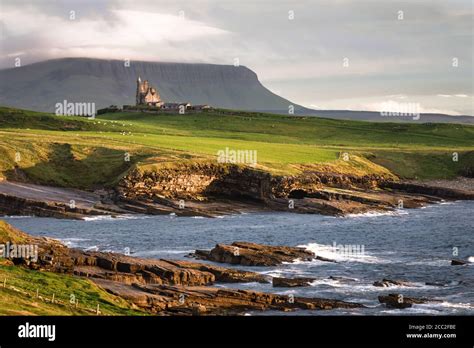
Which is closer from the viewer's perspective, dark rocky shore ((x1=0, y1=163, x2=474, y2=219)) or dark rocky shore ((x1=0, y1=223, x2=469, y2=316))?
dark rocky shore ((x1=0, y1=223, x2=469, y2=316))

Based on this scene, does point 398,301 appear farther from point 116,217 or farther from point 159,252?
point 116,217

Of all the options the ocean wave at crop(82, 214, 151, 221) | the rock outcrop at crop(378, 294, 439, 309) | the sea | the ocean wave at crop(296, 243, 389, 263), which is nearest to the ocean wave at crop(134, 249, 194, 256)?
the sea

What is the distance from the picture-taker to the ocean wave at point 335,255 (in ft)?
301

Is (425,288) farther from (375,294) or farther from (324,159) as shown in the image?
(324,159)

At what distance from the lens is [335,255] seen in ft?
310

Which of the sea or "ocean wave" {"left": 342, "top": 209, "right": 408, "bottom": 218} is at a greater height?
"ocean wave" {"left": 342, "top": 209, "right": 408, "bottom": 218}

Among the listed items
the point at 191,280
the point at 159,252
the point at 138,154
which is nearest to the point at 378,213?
the point at 138,154

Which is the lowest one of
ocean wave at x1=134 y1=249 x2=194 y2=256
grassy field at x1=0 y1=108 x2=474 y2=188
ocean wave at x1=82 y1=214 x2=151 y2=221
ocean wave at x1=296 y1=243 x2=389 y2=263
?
ocean wave at x1=296 y1=243 x2=389 y2=263

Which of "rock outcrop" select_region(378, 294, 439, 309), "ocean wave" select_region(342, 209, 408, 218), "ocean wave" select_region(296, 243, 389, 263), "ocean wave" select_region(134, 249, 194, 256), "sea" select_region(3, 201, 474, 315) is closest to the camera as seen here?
"rock outcrop" select_region(378, 294, 439, 309)

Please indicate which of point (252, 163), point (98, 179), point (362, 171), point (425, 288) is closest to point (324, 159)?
point (362, 171)

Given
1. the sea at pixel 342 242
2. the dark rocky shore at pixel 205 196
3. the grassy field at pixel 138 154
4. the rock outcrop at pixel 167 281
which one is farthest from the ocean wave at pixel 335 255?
the grassy field at pixel 138 154

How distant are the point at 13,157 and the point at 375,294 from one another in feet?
272

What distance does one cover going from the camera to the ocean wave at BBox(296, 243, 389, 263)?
91.7 m

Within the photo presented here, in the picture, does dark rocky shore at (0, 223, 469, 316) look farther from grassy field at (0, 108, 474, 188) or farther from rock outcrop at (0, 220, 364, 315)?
grassy field at (0, 108, 474, 188)
